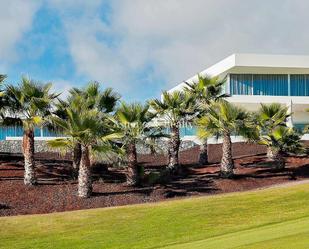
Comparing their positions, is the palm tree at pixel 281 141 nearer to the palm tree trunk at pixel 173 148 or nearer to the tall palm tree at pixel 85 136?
the palm tree trunk at pixel 173 148

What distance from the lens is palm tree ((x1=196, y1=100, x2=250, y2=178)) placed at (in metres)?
26.3

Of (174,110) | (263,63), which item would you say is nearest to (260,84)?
(263,63)

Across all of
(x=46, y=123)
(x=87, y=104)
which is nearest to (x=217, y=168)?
(x=87, y=104)

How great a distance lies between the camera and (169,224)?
17125mm

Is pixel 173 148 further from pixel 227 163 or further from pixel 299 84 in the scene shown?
pixel 299 84

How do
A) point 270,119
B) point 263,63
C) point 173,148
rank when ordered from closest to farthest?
point 270,119, point 173,148, point 263,63

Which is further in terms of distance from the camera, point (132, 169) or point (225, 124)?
point (225, 124)

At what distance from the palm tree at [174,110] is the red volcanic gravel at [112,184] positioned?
160cm

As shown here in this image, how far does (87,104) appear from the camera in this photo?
26.9m

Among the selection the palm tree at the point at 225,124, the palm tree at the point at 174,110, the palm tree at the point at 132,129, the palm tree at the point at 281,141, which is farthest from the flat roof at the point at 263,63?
the palm tree at the point at 132,129

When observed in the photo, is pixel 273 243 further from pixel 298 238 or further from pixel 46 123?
pixel 46 123

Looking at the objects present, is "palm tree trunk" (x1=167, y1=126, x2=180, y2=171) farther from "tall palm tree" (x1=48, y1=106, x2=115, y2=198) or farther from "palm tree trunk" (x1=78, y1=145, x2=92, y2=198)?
"palm tree trunk" (x1=78, y1=145, x2=92, y2=198)

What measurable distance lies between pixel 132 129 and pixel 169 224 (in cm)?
898

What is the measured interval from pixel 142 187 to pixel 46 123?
17.5 ft
